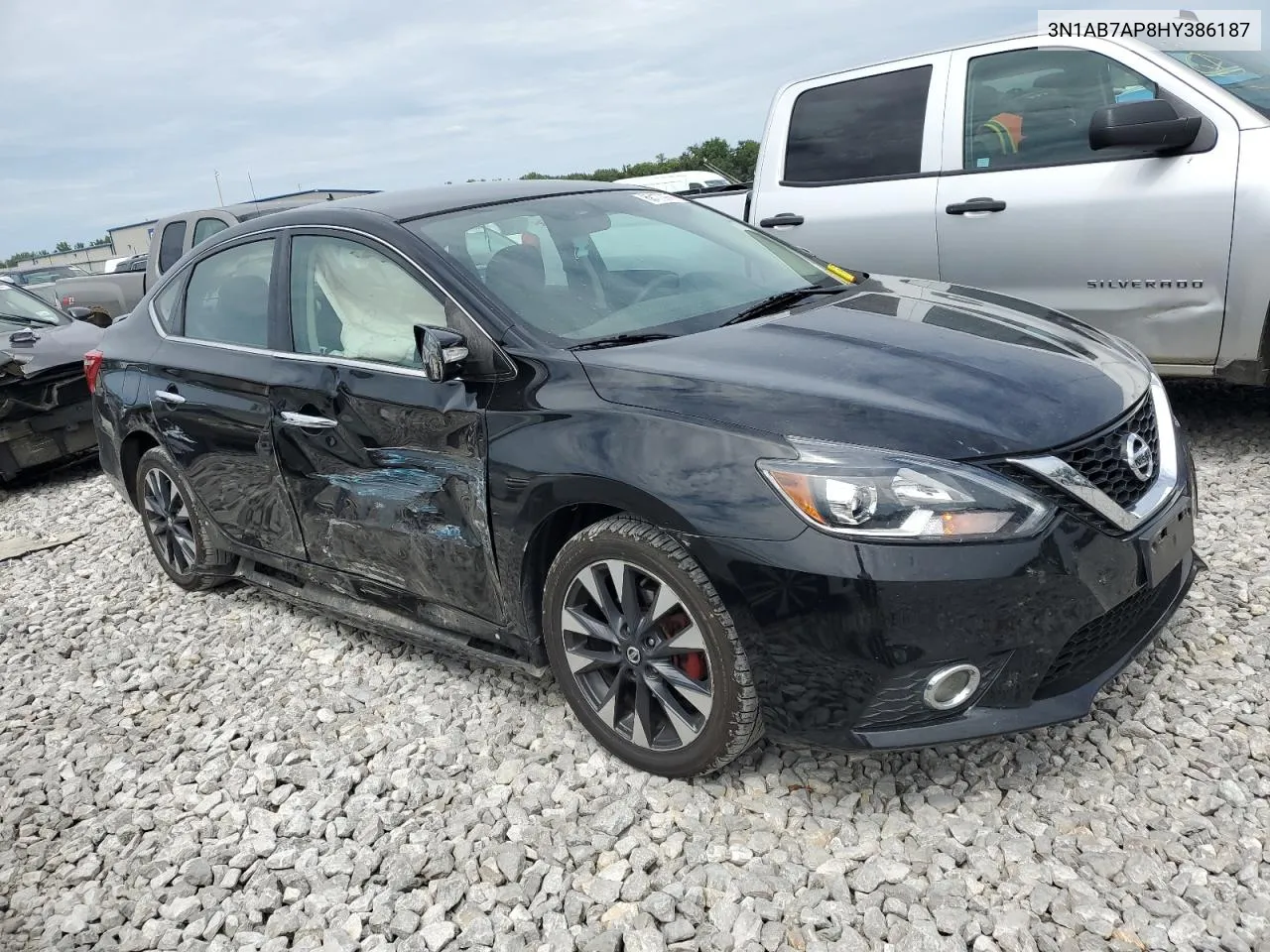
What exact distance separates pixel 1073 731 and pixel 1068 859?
54cm

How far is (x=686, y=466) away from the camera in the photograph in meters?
2.53

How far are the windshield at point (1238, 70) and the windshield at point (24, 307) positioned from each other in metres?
8.30

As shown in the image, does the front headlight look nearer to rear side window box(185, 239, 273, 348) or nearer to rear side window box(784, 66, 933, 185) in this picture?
rear side window box(185, 239, 273, 348)

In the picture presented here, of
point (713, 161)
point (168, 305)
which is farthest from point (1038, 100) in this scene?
point (713, 161)

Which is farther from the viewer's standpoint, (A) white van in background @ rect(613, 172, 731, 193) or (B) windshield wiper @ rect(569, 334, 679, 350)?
(A) white van in background @ rect(613, 172, 731, 193)

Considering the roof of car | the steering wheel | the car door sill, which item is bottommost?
the car door sill

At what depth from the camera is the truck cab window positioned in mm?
4723

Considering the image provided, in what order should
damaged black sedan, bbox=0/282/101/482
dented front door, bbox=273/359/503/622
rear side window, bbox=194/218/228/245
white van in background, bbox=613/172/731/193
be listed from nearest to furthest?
1. dented front door, bbox=273/359/503/622
2. damaged black sedan, bbox=0/282/101/482
3. rear side window, bbox=194/218/228/245
4. white van in background, bbox=613/172/731/193

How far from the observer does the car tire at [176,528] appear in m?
4.58

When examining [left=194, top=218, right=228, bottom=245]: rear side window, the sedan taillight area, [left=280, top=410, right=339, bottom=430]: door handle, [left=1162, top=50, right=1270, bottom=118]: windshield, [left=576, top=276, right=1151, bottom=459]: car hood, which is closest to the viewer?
[left=576, top=276, right=1151, bottom=459]: car hood

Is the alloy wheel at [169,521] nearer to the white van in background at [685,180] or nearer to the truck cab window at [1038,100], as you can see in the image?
the truck cab window at [1038,100]

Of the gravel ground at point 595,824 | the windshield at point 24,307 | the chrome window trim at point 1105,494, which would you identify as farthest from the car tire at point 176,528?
the windshield at point 24,307

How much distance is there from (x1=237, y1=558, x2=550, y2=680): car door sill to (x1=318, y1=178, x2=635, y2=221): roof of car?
1.39 meters

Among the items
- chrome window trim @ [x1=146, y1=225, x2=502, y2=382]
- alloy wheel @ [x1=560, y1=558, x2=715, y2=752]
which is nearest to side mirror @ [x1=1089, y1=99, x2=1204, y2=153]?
chrome window trim @ [x1=146, y1=225, x2=502, y2=382]
